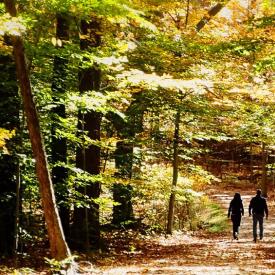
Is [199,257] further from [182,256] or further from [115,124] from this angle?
[115,124]

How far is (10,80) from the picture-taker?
10.1m

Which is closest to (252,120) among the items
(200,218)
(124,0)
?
(200,218)

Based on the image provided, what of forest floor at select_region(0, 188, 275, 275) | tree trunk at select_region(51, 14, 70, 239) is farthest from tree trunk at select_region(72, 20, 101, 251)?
forest floor at select_region(0, 188, 275, 275)

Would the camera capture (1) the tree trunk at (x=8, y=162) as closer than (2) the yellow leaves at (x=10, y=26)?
No

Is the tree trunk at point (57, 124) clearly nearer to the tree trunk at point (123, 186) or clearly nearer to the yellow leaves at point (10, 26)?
the tree trunk at point (123, 186)

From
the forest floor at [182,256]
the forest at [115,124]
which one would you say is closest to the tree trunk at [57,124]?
the forest at [115,124]

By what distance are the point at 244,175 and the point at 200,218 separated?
1830cm

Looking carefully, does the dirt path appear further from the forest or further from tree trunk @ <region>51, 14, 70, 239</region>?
tree trunk @ <region>51, 14, 70, 239</region>

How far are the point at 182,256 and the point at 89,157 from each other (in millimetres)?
3936

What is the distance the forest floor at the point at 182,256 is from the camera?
31.3 ft

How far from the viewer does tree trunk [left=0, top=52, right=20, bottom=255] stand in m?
9.89

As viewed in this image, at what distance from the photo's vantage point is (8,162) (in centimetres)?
1010

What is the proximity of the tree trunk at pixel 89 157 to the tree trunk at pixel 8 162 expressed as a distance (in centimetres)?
198

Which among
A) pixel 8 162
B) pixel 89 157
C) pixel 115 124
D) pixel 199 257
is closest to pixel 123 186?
pixel 115 124
